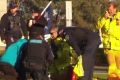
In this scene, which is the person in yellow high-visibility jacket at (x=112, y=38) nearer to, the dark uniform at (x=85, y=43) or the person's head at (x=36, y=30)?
the dark uniform at (x=85, y=43)

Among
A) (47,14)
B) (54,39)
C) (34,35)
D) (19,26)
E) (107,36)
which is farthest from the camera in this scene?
(47,14)

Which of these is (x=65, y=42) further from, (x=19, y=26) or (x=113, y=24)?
(x=19, y=26)

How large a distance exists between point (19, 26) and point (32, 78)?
3.57m

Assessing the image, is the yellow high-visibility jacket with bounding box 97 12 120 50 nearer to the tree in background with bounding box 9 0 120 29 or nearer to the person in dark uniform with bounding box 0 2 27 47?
the person in dark uniform with bounding box 0 2 27 47

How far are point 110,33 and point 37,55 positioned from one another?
2994 millimetres

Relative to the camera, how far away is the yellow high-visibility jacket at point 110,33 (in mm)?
13352

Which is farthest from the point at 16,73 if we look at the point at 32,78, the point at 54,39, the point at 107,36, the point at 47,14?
the point at 47,14

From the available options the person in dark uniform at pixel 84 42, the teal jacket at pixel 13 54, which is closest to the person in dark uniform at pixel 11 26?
the person in dark uniform at pixel 84 42

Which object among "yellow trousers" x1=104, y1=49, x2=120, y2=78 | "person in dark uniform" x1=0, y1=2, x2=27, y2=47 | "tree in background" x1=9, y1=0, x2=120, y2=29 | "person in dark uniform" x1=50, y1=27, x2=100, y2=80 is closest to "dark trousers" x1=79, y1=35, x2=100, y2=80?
"person in dark uniform" x1=50, y1=27, x2=100, y2=80

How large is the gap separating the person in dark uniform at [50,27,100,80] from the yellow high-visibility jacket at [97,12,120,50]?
0.68 meters

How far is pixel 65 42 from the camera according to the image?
12359 mm

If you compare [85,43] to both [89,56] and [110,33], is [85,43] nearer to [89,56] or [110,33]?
[89,56]

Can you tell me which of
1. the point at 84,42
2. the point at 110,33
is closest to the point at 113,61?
the point at 110,33

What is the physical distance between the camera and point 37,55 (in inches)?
432
